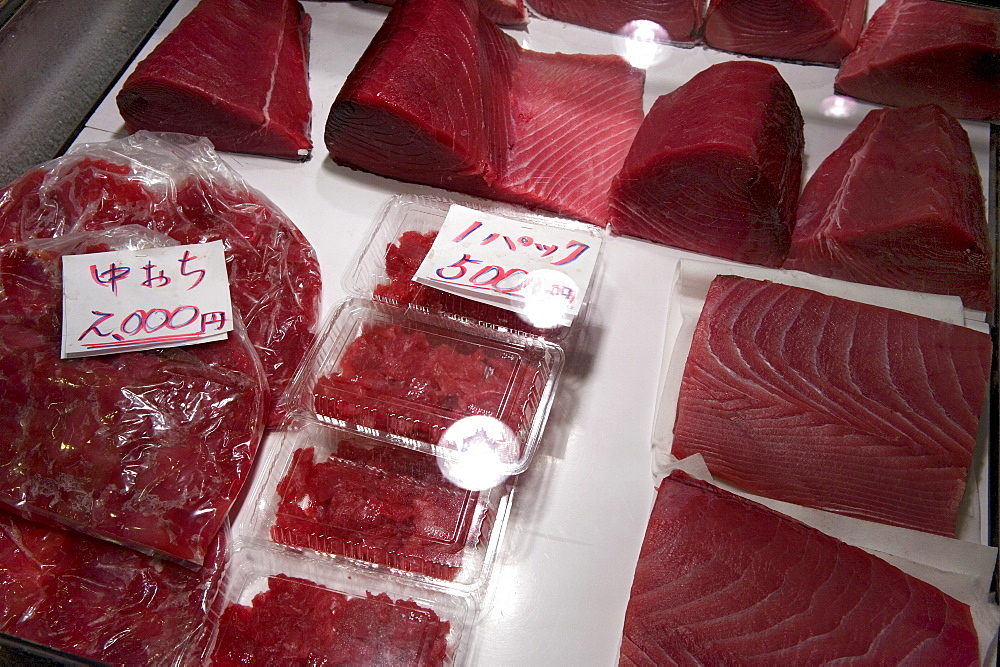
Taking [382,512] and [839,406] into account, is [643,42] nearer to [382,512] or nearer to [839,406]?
[839,406]

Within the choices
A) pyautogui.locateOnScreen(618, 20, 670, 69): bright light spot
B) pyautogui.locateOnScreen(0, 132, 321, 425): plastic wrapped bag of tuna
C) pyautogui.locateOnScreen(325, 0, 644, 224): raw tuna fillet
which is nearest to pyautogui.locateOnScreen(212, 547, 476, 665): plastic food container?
pyautogui.locateOnScreen(0, 132, 321, 425): plastic wrapped bag of tuna

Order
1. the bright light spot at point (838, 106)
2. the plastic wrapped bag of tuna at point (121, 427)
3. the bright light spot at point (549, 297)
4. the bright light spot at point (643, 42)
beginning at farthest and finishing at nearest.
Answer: the bright light spot at point (643, 42) < the bright light spot at point (838, 106) < the bright light spot at point (549, 297) < the plastic wrapped bag of tuna at point (121, 427)

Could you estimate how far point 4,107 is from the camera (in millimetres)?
2252

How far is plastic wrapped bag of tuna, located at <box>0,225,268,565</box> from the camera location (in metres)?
1.67

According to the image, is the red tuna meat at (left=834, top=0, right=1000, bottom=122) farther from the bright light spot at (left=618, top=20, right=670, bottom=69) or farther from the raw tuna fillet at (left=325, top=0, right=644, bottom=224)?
the raw tuna fillet at (left=325, top=0, right=644, bottom=224)

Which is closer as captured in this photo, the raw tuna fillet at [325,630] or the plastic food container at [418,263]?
the raw tuna fillet at [325,630]

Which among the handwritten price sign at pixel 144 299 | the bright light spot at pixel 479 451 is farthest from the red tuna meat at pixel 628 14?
the bright light spot at pixel 479 451

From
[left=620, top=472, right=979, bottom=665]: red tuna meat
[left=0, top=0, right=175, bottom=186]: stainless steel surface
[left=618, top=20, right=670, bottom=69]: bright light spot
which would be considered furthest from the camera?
[left=618, top=20, right=670, bottom=69]: bright light spot

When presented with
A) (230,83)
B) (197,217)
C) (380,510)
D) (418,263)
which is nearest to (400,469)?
(380,510)

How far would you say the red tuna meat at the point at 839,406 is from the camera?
1.78 metres

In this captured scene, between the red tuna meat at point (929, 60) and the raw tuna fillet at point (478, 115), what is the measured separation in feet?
2.72

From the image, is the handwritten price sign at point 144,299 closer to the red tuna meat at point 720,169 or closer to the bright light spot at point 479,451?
the bright light spot at point 479,451

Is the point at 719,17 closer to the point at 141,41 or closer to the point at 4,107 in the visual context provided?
the point at 141,41

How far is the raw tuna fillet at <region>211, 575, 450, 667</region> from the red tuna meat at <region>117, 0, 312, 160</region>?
1.57m
